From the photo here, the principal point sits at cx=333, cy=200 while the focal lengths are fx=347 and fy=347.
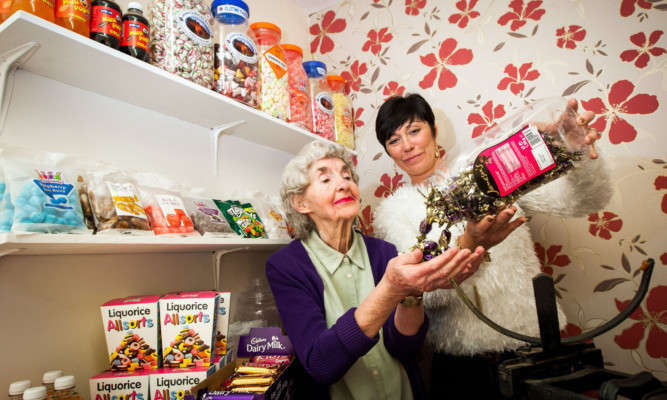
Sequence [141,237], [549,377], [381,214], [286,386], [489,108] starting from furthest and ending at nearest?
[489,108] < [381,214] < [286,386] < [141,237] < [549,377]

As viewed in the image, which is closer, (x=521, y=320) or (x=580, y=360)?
(x=580, y=360)

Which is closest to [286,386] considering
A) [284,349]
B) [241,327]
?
[284,349]

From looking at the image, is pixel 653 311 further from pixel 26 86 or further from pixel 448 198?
pixel 26 86

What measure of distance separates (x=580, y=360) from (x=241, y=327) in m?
1.08

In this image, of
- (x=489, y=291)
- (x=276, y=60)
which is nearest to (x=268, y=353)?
(x=489, y=291)

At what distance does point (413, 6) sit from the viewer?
2.02m

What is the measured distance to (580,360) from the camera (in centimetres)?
63

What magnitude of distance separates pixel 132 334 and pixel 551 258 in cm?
166

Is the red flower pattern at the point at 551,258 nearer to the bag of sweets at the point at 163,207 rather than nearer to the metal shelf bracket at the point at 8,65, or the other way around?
the bag of sweets at the point at 163,207

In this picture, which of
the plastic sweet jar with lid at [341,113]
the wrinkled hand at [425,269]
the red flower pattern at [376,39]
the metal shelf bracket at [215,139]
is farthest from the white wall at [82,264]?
the red flower pattern at [376,39]

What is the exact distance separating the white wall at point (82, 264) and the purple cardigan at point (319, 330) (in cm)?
43

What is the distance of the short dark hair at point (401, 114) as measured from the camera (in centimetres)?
152

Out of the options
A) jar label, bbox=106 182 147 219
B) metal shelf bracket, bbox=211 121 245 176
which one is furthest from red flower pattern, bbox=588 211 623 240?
jar label, bbox=106 182 147 219

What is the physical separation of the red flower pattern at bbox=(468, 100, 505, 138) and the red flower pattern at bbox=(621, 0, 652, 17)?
590mm
